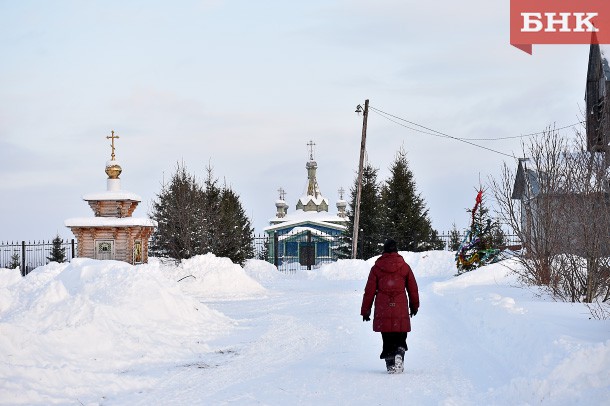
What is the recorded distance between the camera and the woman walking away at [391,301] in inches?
390

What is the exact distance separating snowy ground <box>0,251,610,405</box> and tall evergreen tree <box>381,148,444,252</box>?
2098cm

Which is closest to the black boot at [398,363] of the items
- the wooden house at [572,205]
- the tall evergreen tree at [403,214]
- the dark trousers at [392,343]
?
the dark trousers at [392,343]

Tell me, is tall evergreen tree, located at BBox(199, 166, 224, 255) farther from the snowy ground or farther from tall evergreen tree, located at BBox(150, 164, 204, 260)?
Answer: the snowy ground

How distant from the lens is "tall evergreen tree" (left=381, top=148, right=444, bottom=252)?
132ft

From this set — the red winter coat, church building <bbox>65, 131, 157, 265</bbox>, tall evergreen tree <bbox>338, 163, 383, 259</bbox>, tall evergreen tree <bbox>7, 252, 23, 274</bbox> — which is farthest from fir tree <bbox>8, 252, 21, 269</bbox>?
the red winter coat

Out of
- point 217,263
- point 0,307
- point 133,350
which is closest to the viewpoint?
point 133,350

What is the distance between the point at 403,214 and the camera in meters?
40.2

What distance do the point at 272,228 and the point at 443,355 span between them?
2169 inches

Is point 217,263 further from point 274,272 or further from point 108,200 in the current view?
point 274,272

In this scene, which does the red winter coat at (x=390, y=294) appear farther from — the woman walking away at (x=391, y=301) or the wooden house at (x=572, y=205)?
the wooden house at (x=572, y=205)

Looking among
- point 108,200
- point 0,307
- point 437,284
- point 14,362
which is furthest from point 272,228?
point 14,362

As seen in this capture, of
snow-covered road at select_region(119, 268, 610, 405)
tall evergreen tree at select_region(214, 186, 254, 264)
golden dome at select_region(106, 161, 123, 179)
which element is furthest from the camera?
tall evergreen tree at select_region(214, 186, 254, 264)

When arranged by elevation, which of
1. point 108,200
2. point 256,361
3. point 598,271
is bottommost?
point 256,361

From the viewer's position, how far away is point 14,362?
9.45 m
